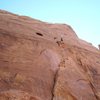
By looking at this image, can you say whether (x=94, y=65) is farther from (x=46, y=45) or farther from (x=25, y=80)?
(x=25, y=80)

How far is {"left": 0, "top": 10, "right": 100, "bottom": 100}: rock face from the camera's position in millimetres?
11508

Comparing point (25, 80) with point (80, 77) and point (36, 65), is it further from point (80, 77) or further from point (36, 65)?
point (80, 77)

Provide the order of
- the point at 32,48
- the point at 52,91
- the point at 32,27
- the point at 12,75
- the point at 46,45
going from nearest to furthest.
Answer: the point at 12,75 → the point at 52,91 → the point at 32,48 → the point at 46,45 → the point at 32,27

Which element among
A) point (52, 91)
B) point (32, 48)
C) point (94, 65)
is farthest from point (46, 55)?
point (94, 65)

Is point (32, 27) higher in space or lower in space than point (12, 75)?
higher

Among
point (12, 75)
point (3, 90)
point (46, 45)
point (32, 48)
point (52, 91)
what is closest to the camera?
point (3, 90)

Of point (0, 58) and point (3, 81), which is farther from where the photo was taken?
point (0, 58)

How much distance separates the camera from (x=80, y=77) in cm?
1484

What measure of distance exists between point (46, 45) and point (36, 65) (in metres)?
2.76

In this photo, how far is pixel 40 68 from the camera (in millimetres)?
13195

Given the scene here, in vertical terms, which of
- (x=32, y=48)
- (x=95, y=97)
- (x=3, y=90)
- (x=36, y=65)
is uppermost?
(x=32, y=48)

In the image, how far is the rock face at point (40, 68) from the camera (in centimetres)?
1151

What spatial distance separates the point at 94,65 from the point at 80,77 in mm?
3328

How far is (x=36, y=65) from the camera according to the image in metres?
13.2
